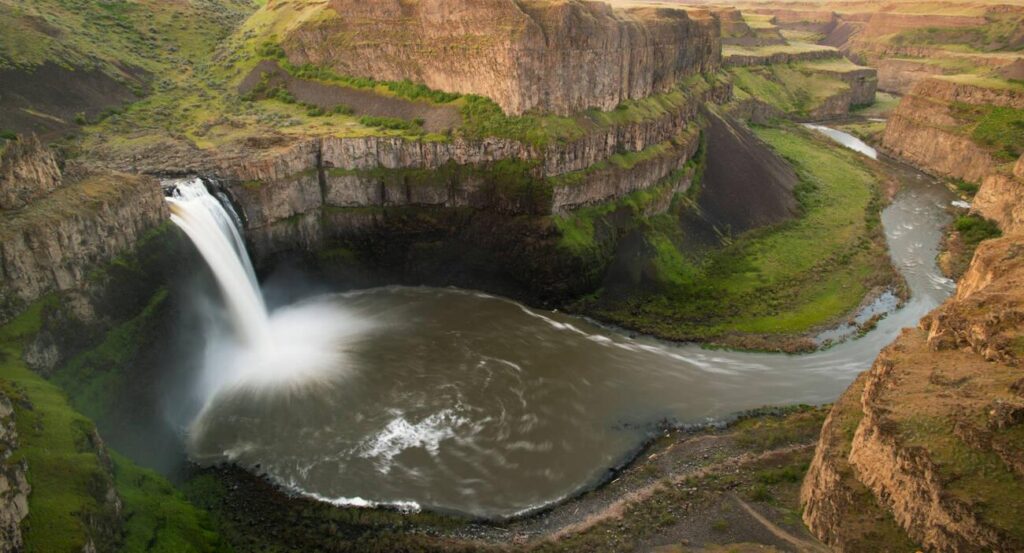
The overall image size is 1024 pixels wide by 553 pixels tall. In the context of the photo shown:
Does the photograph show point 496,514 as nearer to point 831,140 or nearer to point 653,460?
point 653,460

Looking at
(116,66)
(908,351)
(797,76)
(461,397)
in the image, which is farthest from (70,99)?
(797,76)

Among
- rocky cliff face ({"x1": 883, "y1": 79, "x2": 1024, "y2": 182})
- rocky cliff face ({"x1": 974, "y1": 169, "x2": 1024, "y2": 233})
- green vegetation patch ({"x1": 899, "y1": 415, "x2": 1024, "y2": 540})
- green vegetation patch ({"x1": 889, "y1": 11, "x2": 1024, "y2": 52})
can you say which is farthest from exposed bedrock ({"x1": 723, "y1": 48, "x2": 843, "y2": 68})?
green vegetation patch ({"x1": 899, "y1": 415, "x2": 1024, "y2": 540})

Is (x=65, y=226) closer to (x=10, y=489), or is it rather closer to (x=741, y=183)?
(x=10, y=489)

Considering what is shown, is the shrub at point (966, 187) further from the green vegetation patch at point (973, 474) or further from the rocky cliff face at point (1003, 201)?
the green vegetation patch at point (973, 474)

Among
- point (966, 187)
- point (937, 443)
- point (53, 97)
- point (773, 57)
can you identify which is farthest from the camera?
point (773, 57)

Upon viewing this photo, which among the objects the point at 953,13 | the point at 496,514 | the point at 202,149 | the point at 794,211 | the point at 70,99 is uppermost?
the point at 953,13

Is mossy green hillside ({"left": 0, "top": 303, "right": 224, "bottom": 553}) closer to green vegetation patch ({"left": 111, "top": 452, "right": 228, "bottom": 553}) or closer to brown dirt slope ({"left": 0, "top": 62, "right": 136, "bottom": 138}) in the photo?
green vegetation patch ({"left": 111, "top": 452, "right": 228, "bottom": 553})

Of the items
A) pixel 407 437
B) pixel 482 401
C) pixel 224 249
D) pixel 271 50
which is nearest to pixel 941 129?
pixel 482 401
